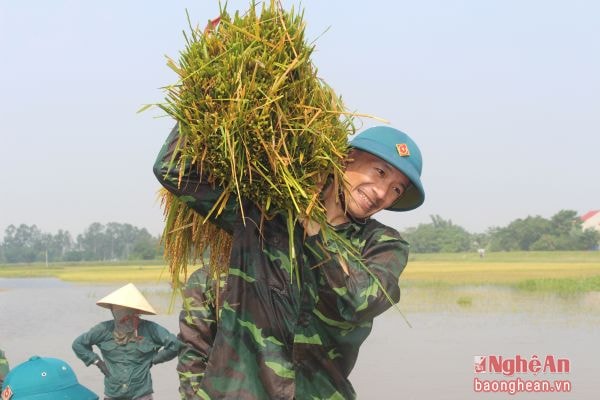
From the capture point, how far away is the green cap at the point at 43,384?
109 inches

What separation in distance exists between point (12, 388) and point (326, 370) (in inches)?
46.8

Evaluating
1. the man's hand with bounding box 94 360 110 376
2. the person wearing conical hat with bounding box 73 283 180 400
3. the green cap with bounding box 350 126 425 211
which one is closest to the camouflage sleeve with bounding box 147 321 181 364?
the person wearing conical hat with bounding box 73 283 180 400

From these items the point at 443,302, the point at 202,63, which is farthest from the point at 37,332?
the point at 202,63

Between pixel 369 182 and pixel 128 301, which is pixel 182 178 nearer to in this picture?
pixel 369 182

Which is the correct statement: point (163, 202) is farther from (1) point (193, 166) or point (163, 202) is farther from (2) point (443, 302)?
(2) point (443, 302)

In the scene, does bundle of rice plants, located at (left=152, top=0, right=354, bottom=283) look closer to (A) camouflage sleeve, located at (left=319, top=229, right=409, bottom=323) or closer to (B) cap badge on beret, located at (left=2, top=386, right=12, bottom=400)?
(A) camouflage sleeve, located at (left=319, top=229, right=409, bottom=323)

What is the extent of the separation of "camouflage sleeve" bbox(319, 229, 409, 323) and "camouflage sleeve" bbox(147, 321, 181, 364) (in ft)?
13.3

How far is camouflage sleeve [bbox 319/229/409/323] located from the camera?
2029mm

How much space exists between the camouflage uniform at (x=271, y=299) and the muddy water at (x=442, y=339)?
9114 millimetres

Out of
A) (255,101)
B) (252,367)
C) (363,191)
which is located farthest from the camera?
(363,191)

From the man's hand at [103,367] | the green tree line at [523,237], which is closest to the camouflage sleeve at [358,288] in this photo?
the man's hand at [103,367]

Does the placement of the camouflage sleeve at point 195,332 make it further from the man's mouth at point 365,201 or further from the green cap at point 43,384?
the man's mouth at point 365,201

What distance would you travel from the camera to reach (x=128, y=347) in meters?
5.98

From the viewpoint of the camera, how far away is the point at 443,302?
24297mm
